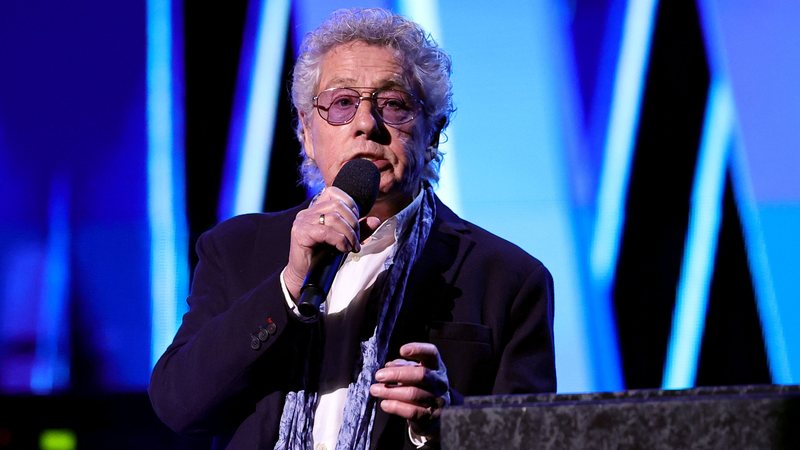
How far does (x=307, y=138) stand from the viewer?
6.53ft

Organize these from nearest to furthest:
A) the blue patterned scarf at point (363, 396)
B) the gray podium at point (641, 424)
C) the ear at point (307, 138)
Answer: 1. the gray podium at point (641, 424)
2. the blue patterned scarf at point (363, 396)
3. the ear at point (307, 138)

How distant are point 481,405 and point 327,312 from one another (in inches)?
40.5

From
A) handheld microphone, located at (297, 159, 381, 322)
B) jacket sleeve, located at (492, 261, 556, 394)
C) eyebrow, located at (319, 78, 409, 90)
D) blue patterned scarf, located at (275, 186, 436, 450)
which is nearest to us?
handheld microphone, located at (297, 159, 381, 322)

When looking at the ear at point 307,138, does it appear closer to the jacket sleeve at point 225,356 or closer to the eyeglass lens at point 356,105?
the eyeglass lens at point 356,105

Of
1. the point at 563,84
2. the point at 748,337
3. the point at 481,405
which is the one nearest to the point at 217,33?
the point at 563,84

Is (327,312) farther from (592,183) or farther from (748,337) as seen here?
(748,337)

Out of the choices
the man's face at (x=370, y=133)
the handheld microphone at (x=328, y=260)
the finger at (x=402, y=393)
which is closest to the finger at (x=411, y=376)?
the finger at (x=402, y=393)

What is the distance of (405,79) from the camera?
6.15 ft

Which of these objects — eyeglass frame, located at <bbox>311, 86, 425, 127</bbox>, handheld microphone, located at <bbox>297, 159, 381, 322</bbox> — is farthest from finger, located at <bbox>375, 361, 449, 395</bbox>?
eyeglass frame, located at <bbox>311, 86, 425, 127</bbox>

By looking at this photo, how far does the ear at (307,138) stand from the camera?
6.45 feet

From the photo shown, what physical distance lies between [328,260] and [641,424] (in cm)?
70

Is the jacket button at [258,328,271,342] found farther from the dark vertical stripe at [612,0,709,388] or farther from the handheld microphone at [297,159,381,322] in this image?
the dark vertical stripe at [612,0,709,388]

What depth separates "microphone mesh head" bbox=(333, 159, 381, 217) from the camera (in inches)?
59.6

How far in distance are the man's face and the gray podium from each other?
1048mm
